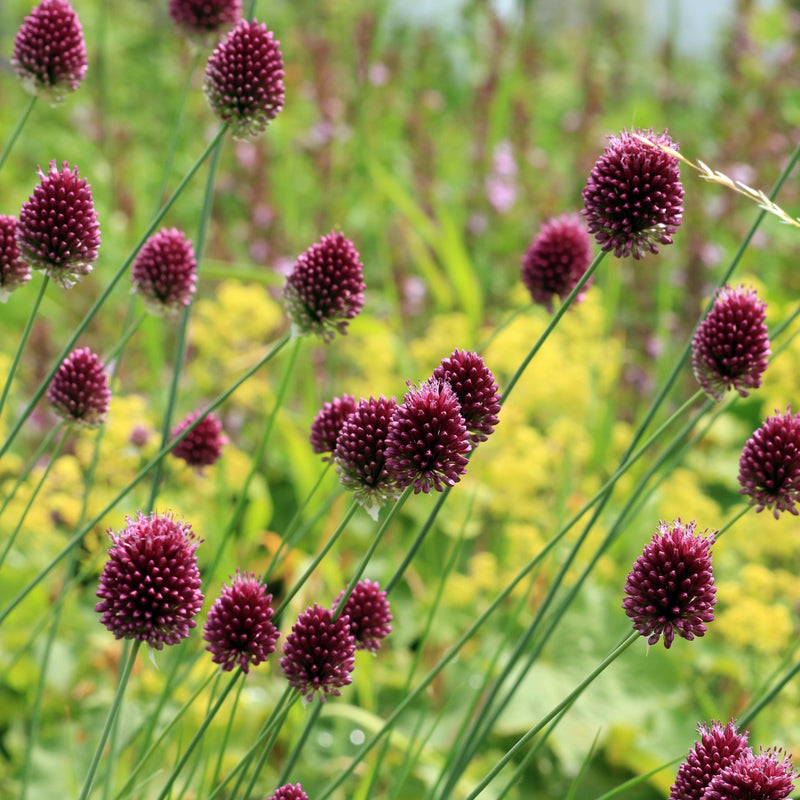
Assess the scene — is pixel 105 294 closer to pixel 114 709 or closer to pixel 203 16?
pixel 114 709

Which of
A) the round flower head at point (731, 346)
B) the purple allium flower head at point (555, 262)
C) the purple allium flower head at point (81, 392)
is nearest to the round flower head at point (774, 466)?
the round flower head at point (731, 346)

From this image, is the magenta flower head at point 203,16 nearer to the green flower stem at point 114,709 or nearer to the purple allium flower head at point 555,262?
the purple allium flower head at point 555,262

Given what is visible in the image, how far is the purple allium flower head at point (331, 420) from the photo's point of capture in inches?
49.8

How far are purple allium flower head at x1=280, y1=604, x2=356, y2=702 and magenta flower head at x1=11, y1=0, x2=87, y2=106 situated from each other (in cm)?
81

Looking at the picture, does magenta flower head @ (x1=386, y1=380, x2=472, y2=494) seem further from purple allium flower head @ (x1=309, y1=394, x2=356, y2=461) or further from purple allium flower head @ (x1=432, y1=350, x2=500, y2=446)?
purple allium flower head @ (x1=309, y1=394, x2=356, y2=461)

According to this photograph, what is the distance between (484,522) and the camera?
126 inches

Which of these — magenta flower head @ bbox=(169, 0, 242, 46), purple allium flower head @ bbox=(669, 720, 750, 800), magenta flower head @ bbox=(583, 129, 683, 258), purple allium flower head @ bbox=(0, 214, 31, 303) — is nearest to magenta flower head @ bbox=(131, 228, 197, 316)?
purple allium flower head @ bbox=(0, 214, 31, 303)

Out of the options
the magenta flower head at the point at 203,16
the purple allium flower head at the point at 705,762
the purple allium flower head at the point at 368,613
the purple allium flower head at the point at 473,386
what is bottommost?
the purple allium flower head at the point at 705,762

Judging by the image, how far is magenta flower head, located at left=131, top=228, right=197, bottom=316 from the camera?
145 centimetres

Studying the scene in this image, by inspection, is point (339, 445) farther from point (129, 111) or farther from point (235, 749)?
point (129, 111)

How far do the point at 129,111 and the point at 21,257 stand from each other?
4886 millimetres

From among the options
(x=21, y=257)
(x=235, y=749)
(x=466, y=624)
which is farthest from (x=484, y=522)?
(x=21, y=257)

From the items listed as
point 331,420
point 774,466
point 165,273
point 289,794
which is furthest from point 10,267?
point 774,466

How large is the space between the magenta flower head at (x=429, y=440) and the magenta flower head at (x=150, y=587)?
22 centimetres
